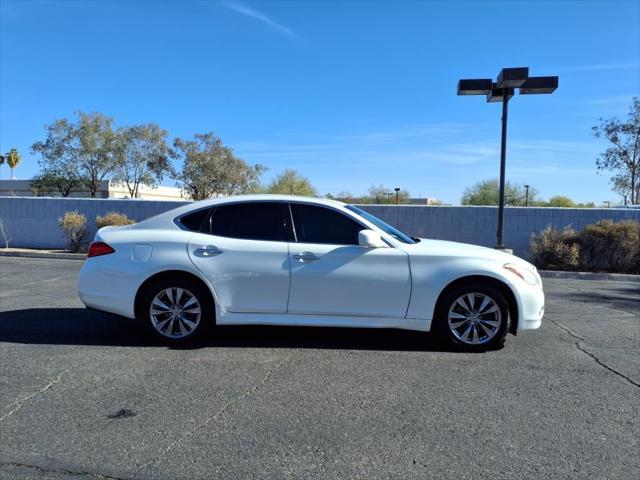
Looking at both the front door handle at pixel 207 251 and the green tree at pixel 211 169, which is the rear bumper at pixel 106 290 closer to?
the front door handle at pixel 207 251

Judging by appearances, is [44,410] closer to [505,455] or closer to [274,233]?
[274,233]

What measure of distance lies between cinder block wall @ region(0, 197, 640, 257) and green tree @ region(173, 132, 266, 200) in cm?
2117

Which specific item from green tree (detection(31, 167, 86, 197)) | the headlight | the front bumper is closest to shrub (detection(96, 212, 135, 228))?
the headlight

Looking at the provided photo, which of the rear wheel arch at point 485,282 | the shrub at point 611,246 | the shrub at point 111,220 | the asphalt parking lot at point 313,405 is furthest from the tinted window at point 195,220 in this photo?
the shrub at point 611,246

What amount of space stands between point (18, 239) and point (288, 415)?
1792 centimetres

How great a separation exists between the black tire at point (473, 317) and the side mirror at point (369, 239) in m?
0.92

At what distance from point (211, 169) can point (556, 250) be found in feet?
98.6

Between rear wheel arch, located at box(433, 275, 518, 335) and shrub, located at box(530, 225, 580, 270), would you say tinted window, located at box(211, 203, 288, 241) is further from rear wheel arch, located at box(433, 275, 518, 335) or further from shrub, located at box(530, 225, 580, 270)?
shrub, located at box(530, 225, 580, 270)

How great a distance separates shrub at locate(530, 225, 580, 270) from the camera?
14078 mm

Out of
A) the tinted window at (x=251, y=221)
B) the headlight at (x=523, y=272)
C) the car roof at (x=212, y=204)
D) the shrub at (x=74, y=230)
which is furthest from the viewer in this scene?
the shrub at (x=74, y=230)

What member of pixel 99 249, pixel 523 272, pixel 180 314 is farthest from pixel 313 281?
pixel 99 249

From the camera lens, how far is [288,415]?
13.0 feet

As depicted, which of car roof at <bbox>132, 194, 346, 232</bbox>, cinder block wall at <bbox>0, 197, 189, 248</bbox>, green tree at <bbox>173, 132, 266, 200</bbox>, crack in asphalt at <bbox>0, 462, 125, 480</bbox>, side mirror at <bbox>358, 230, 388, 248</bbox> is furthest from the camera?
green tree at <bbox>173, 132, 266, 200</bbox>

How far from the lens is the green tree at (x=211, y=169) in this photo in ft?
A: 131
